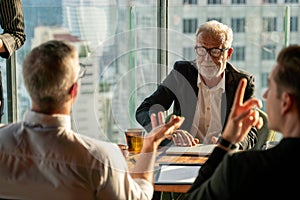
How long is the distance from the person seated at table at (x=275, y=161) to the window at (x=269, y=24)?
362 centimetres

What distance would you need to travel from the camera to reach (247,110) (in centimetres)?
208

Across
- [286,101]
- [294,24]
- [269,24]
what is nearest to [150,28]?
[269,24]

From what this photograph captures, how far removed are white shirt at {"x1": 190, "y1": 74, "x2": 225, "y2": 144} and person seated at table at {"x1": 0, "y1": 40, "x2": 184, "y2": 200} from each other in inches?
56.4

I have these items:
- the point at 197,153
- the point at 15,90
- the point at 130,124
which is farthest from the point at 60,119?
the point at 15,90

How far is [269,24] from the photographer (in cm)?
A: 552

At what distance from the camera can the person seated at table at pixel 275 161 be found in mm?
1775

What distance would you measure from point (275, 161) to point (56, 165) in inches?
26.8

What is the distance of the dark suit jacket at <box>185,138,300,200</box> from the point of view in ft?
5.82

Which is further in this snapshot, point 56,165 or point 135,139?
point 135,139

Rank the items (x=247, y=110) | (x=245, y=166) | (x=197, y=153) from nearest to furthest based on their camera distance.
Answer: (x=245, y=166) → (x=247, y=110) → (x=197, y=153)

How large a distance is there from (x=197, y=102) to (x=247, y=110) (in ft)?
4.75

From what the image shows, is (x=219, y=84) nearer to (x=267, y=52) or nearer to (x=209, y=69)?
(x=209, y=69)

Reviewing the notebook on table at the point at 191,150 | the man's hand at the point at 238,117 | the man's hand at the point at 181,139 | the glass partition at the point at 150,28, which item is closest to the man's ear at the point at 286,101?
the man's hand at the point at 238,117

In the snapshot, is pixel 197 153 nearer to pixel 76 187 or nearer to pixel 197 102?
pixel 197 102
